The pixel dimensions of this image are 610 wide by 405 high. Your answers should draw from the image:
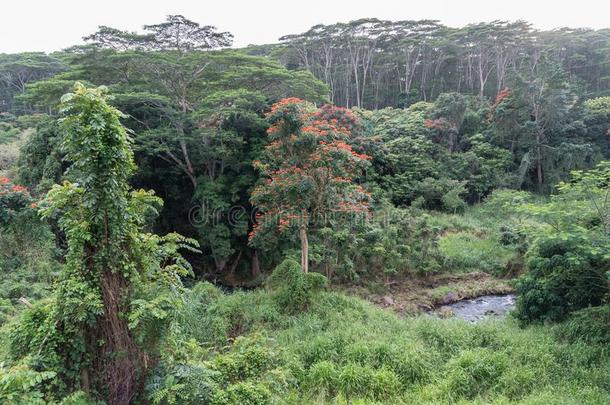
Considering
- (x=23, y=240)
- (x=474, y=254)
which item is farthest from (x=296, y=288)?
(x=474, y=254)

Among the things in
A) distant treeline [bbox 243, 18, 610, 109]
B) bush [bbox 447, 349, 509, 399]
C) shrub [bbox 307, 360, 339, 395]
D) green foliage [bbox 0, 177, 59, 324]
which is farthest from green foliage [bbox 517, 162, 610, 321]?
distant treeline [bbox 243, 18, 610, 109]

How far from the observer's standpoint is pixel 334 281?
12023mm

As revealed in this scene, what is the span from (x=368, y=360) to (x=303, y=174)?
4.28 meters

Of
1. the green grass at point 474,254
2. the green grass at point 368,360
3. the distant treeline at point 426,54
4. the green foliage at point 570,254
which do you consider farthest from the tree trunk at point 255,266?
the distant treeline at point 426,54

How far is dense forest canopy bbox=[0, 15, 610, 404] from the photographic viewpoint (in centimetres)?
422

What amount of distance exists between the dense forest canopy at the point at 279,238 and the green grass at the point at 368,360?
0.04 metres

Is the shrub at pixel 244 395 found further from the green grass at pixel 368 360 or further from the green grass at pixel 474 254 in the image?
the green grass at pixel 474 254

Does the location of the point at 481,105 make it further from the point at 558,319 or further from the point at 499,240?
the point at 558,319

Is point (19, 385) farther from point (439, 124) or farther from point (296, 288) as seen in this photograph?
point (439, 124)

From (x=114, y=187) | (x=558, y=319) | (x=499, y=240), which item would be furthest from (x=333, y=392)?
(x=499, y=240)

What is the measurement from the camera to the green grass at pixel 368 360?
4855 mm

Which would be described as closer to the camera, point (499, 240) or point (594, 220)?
point (594, 220)

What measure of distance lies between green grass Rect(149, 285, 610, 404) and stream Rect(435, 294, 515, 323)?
100.0 inches

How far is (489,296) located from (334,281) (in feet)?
16.4
